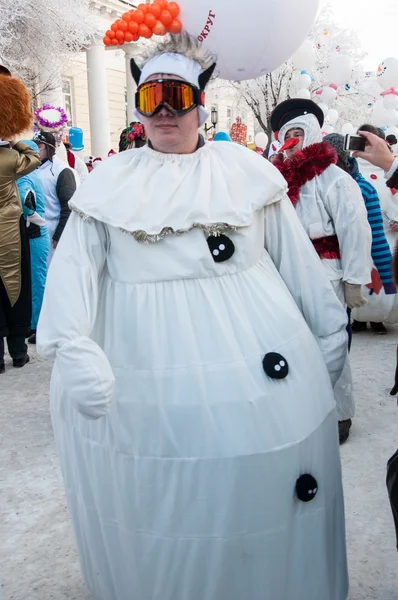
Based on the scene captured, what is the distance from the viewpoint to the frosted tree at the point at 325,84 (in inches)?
758

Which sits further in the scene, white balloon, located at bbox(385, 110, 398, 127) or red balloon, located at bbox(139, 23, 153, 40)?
white balloon, located at bbox(385, 110, 398, 127)

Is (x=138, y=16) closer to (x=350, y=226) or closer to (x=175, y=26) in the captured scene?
(x=175, y=26)

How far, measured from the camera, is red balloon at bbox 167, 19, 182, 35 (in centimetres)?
197

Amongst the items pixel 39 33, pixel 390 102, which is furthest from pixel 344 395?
pixel 39 33

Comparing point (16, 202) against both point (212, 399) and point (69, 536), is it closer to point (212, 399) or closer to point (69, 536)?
point (69, 536)

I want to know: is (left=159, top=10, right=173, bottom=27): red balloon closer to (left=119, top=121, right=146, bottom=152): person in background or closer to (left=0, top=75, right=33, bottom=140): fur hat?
(left=119, top=121, right=146, bottom=152): person in background

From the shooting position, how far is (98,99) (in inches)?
856

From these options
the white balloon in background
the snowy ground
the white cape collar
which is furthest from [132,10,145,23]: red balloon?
the white balloon in background

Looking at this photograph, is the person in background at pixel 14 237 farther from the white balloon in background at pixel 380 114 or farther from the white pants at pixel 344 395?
the white balloon in background at pixel 380 114

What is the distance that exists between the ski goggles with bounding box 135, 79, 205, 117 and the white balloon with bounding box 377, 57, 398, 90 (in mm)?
10042

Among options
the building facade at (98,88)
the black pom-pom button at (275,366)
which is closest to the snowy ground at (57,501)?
the black pom-pom button at (275,366)

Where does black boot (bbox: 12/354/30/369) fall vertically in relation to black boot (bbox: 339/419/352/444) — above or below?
below

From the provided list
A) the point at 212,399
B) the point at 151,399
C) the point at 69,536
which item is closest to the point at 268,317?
the point at 212,399

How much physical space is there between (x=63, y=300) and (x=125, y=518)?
2.26ft
